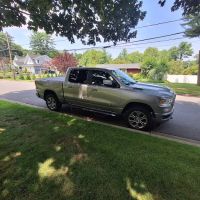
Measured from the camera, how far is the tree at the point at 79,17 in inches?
194

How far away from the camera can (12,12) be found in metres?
5.68

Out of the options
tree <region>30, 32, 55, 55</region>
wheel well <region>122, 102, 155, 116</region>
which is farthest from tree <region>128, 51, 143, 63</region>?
wheel well <region>122, 102, 155, 116</region>

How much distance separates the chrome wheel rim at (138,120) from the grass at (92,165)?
0.67m

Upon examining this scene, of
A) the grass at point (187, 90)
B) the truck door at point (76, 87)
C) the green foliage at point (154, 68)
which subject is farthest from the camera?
the green foliage at point (154, 68)

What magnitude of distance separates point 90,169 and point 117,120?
11.6 ft

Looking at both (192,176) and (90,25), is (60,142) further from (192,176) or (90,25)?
(90,25)

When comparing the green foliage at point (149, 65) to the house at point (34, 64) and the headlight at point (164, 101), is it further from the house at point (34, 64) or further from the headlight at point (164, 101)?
the house at point (34, 64)

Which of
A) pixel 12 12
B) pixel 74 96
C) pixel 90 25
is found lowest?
pixel 74 96

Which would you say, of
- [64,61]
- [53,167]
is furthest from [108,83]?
[64,61]

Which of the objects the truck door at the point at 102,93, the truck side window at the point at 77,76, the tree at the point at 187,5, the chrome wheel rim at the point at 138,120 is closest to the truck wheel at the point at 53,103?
the truck side window at the point at 77,76

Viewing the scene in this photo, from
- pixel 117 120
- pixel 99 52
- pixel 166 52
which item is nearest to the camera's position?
pixel 117 120

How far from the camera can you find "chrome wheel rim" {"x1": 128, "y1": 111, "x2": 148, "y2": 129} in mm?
5852

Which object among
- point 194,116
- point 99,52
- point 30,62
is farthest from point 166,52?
point 194,116

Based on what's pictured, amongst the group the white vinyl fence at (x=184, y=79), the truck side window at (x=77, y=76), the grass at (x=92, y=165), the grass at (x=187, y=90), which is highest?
the truck side window at (x=77, y=76)
